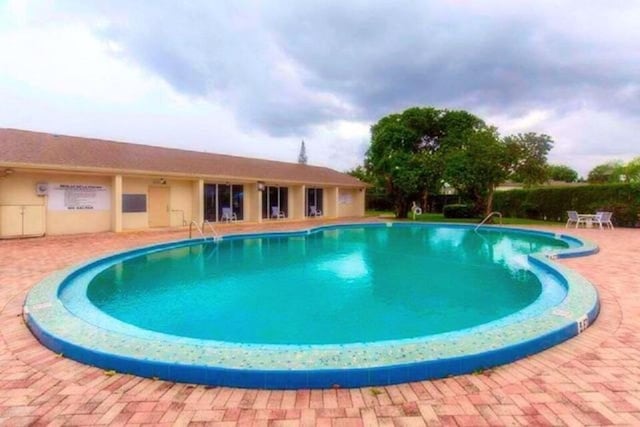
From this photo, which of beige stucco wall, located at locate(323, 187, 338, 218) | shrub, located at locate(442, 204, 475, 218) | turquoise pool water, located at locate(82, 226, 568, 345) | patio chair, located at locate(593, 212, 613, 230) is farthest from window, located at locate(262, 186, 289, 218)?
patio chair, located at locate(593, 212, 613, 230)

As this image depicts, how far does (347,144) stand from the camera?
43031mm

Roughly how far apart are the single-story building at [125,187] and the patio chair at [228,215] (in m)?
0.06

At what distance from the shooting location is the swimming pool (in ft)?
10.3

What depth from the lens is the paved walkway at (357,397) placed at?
2502 mm

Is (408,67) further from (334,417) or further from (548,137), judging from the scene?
(334,417)

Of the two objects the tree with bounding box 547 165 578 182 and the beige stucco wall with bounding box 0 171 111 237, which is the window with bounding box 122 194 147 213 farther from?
the tree with bounding box 547 165 578 182

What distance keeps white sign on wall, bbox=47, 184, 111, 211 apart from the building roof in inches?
41.1

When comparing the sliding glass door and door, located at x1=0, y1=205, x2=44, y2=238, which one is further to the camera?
the sliding glass door

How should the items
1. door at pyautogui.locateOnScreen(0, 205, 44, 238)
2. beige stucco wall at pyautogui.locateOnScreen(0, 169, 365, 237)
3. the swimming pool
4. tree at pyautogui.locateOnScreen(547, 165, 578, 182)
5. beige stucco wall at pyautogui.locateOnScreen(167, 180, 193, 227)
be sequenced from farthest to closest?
tree at pyautogui.locateOnScreen(547, 165, 578, 182)
beige stucco wall at pyautogui.locateOnScreen(167, 180, 193, 227)
beige stucco wall at pyautogui.locateOnScreen(0, 169, 365, 237)
door at pyautogui.locateOnScreen(0, 205, 44, 238)
the swimming pool

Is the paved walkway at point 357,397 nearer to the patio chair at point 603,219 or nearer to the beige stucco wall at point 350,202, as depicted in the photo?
the patio chair at point 603,219

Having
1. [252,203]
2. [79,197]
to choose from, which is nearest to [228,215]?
[252,203]

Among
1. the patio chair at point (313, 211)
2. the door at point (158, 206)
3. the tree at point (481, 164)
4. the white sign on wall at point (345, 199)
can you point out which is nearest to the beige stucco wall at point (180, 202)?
the door at point (158, 206)

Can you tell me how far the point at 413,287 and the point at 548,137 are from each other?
17159 mm

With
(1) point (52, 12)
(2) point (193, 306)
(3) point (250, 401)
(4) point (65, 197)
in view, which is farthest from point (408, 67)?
(3) point (250, 401)
